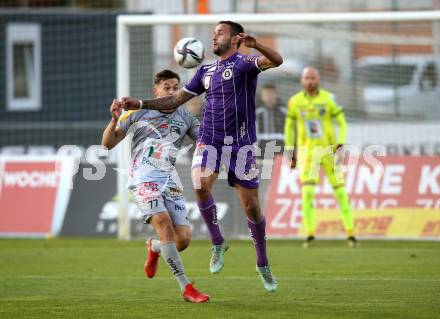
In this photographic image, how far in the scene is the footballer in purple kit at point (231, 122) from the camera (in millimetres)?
9844

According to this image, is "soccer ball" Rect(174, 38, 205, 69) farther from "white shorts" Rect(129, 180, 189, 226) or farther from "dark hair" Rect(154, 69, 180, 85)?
"white shorts" Rect(129, 180, 189, 226)

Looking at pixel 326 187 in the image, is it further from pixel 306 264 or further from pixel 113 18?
pixel 113 18

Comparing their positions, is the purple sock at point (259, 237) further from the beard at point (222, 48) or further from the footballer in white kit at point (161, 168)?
the beard at point (222, 48)

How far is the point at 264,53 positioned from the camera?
924 cm

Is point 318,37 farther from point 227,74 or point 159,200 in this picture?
point 159,200

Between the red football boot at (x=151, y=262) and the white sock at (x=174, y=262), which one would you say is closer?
the white sock at (x=174, y=262)

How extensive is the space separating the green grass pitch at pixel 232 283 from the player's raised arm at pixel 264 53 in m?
2.23

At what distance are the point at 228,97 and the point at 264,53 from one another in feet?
2.94

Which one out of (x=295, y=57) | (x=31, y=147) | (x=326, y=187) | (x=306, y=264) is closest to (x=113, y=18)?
(x=31, y=147)

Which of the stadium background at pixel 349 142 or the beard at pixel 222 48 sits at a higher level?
the beard at pixel 222 48

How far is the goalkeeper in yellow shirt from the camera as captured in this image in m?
16.1

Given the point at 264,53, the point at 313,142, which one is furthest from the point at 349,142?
the point at 264,53

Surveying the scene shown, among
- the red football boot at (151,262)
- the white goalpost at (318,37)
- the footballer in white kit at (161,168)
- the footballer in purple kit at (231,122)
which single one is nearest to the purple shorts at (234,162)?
the footballer in purple kit at (231,122)

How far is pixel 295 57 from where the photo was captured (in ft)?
63.0
